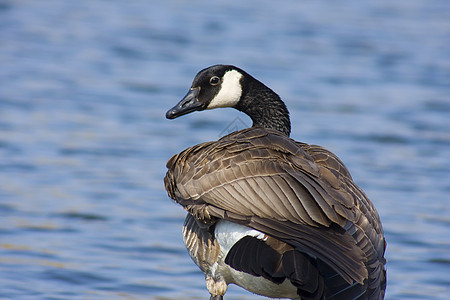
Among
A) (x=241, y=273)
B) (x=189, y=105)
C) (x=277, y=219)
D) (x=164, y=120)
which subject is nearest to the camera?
(x=277, y=219)

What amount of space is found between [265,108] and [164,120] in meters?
4.39

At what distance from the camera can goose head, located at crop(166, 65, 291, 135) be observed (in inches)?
243

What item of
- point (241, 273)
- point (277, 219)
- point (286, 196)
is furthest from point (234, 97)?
point (277, 219)

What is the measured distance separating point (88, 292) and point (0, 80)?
19.6ft

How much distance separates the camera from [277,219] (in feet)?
14.3

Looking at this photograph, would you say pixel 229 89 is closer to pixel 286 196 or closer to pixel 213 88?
pixel 213 88

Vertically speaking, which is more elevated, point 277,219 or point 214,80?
point 214,80

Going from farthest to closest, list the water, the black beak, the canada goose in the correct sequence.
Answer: the water < the black beak < the canada goose

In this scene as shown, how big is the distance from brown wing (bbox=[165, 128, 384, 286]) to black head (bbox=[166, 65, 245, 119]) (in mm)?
917

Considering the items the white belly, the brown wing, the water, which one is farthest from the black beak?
the white belly

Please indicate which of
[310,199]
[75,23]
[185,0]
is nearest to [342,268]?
[310,199]

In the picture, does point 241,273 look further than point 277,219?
Yes

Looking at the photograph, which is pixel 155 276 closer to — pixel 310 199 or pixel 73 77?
pixel 310 199

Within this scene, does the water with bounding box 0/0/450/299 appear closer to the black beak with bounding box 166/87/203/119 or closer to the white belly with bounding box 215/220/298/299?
the black beak with bounding box 166/87/203/119
